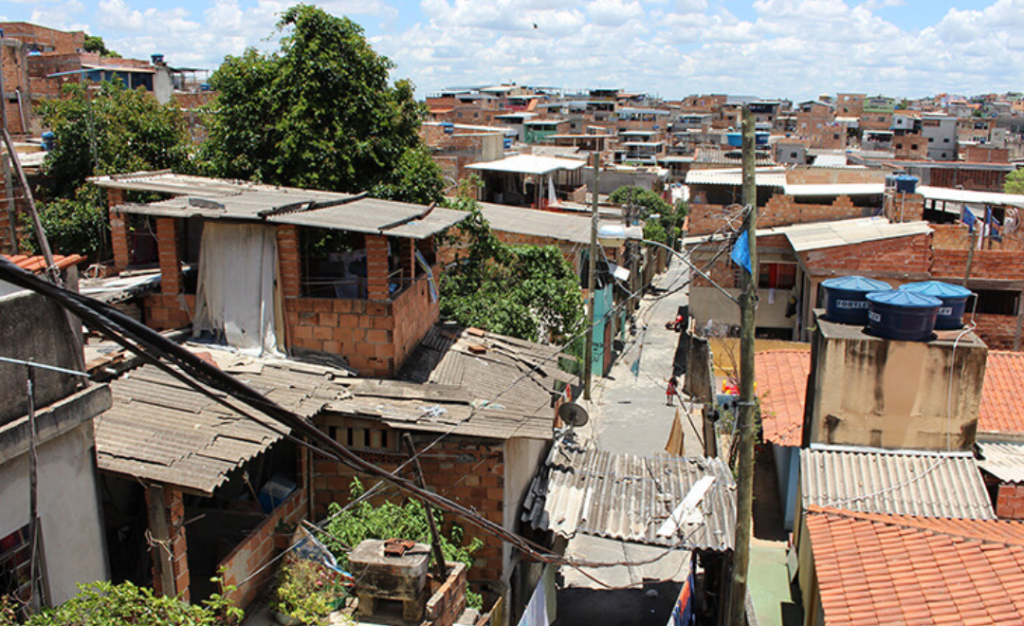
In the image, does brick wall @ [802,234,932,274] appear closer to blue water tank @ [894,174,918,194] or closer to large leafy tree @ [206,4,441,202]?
blue water tank @ [894,174,918,194]

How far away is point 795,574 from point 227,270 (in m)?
9.61

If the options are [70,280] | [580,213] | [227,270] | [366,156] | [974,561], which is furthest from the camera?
[580,213]

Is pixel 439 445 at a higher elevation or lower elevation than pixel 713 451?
higher

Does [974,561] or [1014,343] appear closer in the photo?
[974,561]

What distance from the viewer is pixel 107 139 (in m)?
18.3

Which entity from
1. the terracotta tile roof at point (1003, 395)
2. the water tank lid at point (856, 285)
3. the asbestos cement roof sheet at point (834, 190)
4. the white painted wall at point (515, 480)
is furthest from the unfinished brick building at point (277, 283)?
the asbestos cement roof sheet at point (834, 190)

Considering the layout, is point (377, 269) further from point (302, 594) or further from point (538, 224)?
point (538, 224)

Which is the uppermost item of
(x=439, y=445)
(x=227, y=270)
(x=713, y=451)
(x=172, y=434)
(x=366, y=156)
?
(x=366, y=156)

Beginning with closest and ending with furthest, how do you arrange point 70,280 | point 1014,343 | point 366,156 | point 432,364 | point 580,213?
point 70,280 < point 432,364 < point 366,156 < point 1014,343 < point 580,213

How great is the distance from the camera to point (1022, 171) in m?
51.1

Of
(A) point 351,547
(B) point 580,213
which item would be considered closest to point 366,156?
(A) point 351,547

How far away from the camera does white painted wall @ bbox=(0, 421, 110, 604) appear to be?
18.4 feet

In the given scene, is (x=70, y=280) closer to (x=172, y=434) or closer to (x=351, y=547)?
(x=172, y=434)

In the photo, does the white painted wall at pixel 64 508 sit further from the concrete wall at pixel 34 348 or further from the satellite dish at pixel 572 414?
the satellite dish at pixel 572 414
